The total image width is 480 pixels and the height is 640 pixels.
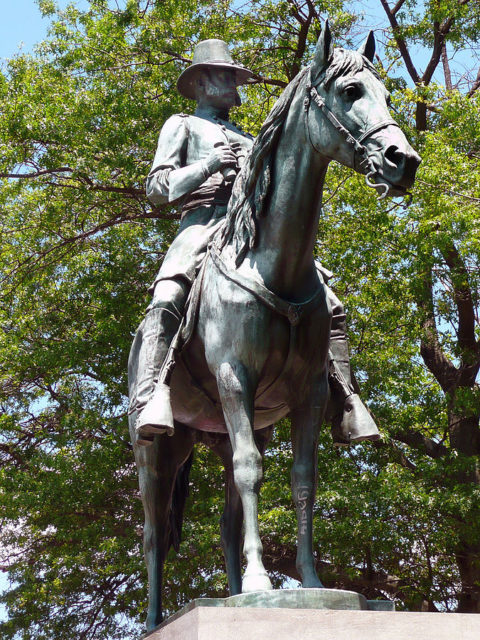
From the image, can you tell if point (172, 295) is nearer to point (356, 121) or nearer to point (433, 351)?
point (356, 121)

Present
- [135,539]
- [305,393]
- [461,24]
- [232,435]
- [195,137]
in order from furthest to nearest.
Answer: [461,24] < [135,539] < [195,137] < [305,393] < [232,435]

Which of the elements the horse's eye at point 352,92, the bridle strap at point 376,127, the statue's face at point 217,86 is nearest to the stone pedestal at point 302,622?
the bridle strap at point 376,127

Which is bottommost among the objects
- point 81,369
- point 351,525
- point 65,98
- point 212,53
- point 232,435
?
point 232,435

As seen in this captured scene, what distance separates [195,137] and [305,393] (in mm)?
2096

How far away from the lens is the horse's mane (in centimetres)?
545

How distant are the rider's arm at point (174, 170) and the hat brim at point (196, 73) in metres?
0.42

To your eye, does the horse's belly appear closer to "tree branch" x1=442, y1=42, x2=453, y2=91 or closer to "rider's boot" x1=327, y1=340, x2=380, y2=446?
"rider's boot" x1=327, y1=340, x2=380, y2=446

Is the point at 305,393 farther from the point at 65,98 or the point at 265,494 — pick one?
the point at 65,98

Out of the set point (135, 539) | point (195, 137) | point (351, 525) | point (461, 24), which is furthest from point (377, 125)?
point (461, 24)

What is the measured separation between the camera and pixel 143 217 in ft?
57.4

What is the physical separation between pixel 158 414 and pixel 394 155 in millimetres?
1947

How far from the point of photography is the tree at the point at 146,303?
14.9m

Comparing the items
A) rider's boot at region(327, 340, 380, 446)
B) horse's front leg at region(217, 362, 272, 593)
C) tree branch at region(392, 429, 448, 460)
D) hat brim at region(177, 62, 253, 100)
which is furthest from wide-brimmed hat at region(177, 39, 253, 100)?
tree branch at region(392, 429, 448, 460)

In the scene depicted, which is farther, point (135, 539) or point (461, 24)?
point (461, 24)
